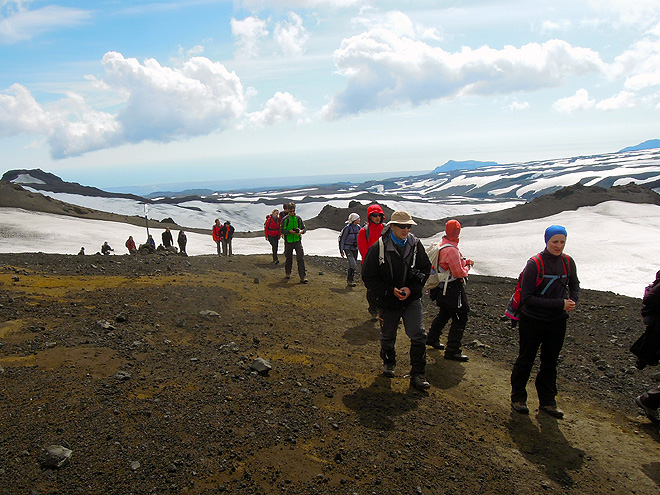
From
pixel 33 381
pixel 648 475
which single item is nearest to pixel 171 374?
pixel 33 381

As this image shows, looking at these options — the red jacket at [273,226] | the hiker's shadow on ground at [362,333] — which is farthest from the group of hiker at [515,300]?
the red jacket at [273,226]

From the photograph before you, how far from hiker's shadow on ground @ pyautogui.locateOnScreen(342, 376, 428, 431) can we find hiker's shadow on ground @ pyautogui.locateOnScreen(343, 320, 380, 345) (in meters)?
2.25

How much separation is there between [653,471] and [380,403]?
2.99m

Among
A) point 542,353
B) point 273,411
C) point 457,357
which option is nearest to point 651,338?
point 542,353

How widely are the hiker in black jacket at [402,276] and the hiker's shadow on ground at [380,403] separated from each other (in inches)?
14.6

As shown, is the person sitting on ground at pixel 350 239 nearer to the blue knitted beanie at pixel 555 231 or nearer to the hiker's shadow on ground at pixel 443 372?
the hiker's shadow on ground at pixel 443 372

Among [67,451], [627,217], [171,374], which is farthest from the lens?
[627,217]

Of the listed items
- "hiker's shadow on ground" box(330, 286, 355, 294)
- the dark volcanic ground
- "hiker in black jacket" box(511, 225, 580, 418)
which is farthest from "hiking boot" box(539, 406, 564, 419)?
"hiker's shadow on ground" box(330, 286, 355, 294)

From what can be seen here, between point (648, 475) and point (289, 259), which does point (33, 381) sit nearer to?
point (648, 475)

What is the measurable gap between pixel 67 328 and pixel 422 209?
103 metres

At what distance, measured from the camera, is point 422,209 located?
350ft

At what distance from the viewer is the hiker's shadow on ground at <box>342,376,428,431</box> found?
5.34 metres

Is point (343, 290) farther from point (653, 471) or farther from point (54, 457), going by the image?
point (54, 457)

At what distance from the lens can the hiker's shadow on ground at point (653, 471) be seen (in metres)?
4.77
